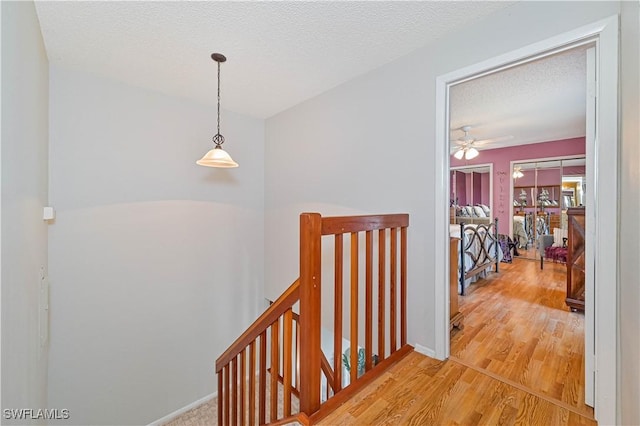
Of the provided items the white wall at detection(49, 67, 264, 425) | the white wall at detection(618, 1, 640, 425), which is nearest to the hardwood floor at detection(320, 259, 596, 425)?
the white wall at detection(618, 1, 640, 425)

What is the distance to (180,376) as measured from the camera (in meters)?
2.90

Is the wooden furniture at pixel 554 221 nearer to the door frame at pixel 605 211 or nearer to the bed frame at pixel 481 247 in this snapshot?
the bed frame at pixel 481 247

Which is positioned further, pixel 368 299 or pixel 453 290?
pixel 453 290

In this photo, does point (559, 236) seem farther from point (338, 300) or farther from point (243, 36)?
point (243, 36)

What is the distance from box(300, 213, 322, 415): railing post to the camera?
1217mm

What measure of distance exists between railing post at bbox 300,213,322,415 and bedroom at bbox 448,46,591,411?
1134mm

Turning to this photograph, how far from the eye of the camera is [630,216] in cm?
102

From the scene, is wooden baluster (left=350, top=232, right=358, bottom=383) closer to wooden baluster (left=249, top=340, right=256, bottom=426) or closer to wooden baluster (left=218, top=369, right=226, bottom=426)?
wooden baluster (left=249, top=340, right=256, bottom=426)

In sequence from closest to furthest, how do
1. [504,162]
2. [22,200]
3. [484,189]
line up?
[22,200], [504,162], [484,189]

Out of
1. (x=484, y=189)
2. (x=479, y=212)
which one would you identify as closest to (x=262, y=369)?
(x=479, y=212)

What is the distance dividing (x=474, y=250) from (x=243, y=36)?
12.2 ft

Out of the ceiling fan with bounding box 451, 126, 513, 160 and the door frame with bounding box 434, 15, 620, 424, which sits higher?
the ceiling fan with bounding box 451, 126, 513, 160

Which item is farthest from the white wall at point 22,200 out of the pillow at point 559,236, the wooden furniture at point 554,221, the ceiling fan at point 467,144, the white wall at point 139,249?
the wooden furniture at point 554,221

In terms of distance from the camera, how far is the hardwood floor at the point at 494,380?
1.28 m
